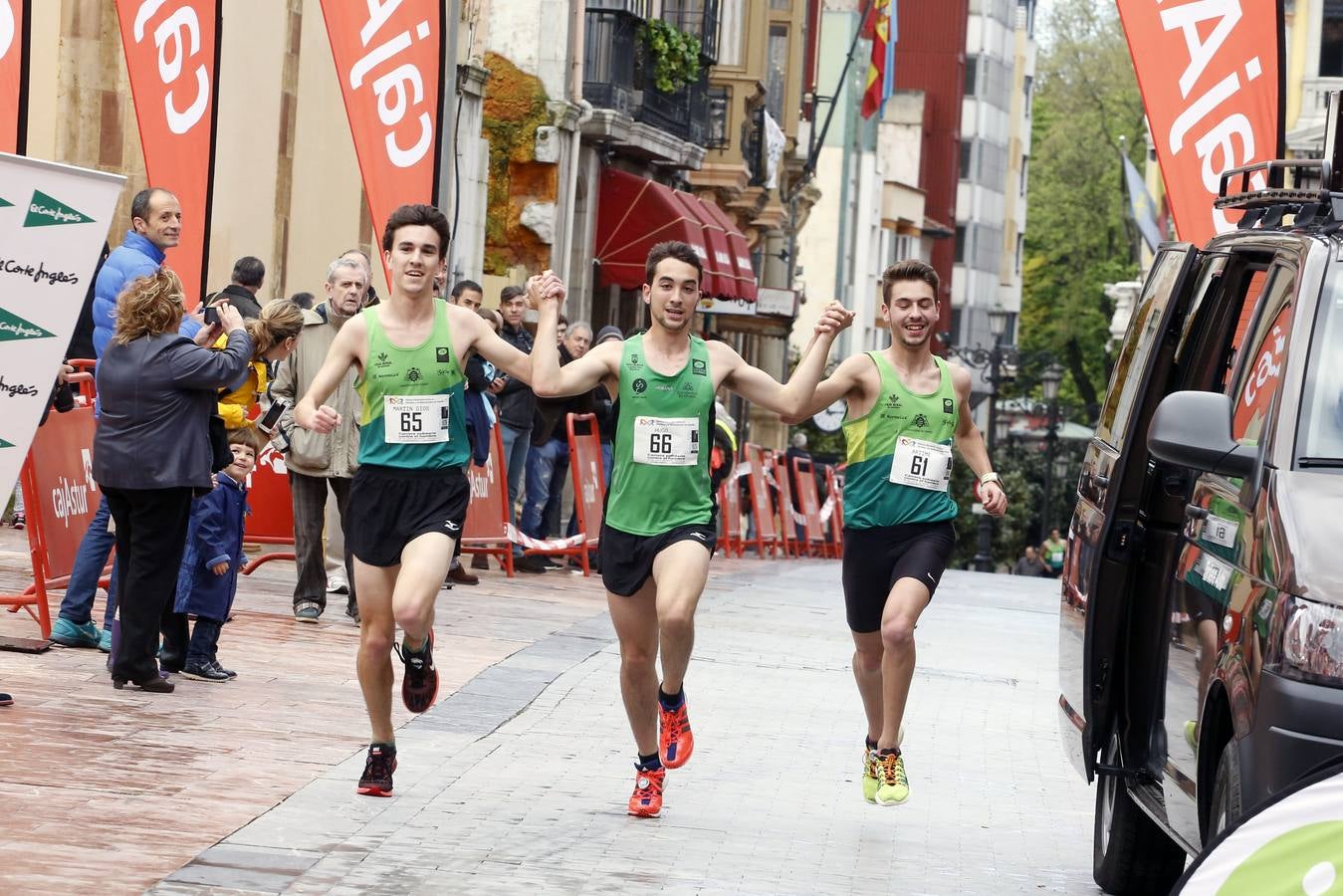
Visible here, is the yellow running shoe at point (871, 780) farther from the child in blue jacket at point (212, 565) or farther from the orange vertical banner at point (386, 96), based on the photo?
the orange vertical banner at point (386, 96)

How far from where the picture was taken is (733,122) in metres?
39.4

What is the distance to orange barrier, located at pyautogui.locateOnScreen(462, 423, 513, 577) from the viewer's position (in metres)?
17.7

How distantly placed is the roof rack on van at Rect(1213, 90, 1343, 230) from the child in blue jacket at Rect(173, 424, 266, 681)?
5127 mm

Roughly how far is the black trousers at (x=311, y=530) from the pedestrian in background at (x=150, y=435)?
3363 mm

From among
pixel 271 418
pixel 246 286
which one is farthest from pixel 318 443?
pixel 246 286

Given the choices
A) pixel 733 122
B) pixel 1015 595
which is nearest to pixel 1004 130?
pixel 733 122

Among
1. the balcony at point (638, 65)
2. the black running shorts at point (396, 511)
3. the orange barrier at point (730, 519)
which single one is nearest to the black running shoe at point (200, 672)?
the black running shorts at point (396, 511)

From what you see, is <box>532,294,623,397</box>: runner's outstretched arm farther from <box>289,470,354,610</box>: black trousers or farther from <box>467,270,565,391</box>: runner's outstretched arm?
<box>289,470,354,610</box>: black trousers

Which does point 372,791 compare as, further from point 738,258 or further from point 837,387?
point 738,258

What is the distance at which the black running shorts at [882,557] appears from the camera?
868cm

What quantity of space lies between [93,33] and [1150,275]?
1362 centimetres

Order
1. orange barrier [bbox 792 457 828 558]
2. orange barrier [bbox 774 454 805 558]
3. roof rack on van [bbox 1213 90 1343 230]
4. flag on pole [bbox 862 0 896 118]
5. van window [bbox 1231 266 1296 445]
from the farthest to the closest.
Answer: flag on pole [bbox 862 0 896 118] → orange barrier [bbox 792 457 828 558] → orange barrier [bbox 774 454 805 558] → roof rack on van [bbox 1213 90 1343 230] → van window [bbox 1231 266 1296 445]

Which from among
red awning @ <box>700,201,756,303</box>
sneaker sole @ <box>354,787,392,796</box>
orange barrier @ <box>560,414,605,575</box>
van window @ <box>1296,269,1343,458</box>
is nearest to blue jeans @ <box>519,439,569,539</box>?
orange barrier @ <box>560,414,605,575</box>

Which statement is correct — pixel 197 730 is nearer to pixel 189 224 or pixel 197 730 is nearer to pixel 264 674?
pixel 264 674
